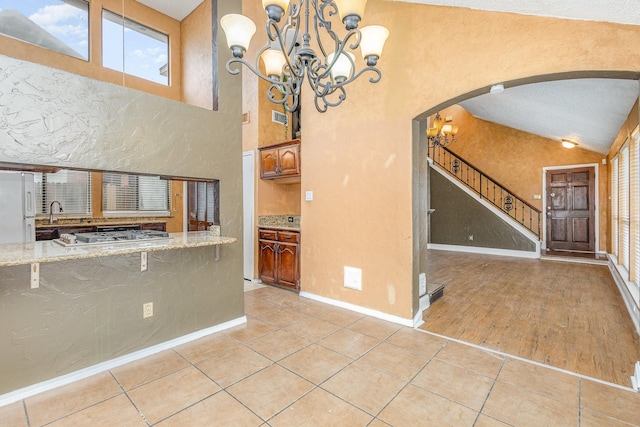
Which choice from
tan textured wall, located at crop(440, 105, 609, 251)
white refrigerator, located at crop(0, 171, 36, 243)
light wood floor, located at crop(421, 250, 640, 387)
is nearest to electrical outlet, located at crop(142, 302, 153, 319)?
light wood floor, located at crop(421, 250, 640, 387)

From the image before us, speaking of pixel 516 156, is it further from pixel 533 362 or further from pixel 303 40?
pixel 303 40

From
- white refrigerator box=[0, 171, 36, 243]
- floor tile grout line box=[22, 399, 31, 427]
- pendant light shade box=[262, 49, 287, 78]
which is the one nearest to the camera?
floor tile grout line box=[22, 399, 31, 427]

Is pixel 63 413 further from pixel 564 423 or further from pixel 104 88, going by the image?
pixel 564 423

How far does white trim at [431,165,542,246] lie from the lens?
684cm

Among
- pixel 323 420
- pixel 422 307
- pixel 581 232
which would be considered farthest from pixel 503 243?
pixel 323 420

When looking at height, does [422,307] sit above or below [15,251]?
below

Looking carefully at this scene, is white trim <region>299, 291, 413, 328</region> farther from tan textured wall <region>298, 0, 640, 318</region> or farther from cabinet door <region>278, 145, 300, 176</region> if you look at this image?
cabinet door <region>278, 145, 300, 176</region>

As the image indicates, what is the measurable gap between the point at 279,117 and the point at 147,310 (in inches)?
143

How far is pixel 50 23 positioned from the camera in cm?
482

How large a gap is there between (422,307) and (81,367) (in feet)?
10.5

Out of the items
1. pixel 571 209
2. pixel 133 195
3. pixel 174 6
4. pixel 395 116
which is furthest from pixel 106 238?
pixel 571 209

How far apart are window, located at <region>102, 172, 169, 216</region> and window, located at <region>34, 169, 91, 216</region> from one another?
0.93ft

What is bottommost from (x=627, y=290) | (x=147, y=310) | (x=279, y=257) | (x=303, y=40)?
(x=627, y=290)

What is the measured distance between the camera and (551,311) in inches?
136
